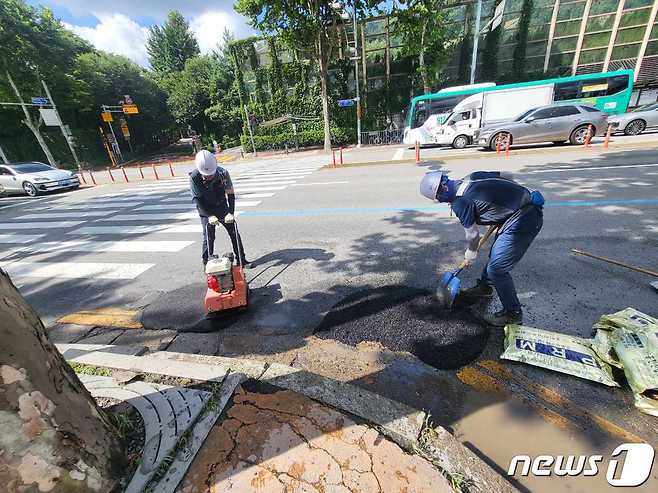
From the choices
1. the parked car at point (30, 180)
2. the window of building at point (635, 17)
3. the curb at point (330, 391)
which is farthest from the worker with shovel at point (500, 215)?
the window of building at point (635, 17)

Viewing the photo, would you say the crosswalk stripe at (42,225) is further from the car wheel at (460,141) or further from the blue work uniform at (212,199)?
the car wheel at (460,141)

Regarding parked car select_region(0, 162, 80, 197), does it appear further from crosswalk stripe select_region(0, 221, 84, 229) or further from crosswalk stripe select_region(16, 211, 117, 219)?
crosswalk stripe select_region(0, 221, 84, 229)

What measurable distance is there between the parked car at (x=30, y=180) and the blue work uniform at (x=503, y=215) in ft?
61.2

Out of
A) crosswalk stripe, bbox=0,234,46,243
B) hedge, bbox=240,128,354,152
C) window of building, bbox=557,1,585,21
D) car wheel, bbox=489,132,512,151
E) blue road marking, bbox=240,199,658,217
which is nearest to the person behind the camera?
blue road marking, bbox=240,199,658,217

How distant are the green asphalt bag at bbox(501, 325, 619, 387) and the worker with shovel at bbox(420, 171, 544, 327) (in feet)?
0.93

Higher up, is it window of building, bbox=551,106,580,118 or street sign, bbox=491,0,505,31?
street sign, bbox=491,0,505,31

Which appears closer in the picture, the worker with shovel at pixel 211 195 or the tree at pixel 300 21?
the worker with shovel at pixel 211 195

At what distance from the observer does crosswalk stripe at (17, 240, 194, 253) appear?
599 centimetres

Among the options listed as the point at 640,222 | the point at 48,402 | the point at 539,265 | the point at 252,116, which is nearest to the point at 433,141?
the point at 640,222

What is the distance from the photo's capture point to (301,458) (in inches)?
72.7

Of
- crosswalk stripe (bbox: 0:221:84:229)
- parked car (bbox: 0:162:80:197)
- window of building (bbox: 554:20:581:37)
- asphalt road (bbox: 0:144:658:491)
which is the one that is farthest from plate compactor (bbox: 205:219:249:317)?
window of building (bbox: 554:20:581:37)

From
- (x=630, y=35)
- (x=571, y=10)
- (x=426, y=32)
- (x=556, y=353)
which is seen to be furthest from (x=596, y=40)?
(x=556, y=353)

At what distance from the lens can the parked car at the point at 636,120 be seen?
41.3 ft

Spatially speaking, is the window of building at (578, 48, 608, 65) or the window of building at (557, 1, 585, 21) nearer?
the window of building at (557, 1, 585, 21)
